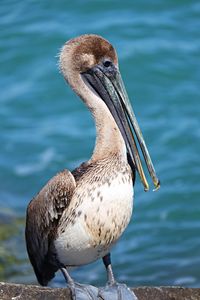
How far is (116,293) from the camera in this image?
653 cm

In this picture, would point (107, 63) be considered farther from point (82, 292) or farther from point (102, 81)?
point (82, 292)

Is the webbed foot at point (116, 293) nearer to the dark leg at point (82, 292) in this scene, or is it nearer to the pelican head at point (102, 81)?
the dark leg at point (82, 292)

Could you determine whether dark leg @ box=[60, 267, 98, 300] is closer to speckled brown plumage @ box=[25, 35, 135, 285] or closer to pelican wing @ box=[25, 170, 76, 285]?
speckled brown plumage @ box=[25, 35, 135, 285]

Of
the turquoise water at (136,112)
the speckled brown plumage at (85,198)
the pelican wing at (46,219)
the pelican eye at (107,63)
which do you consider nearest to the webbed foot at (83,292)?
the speckled brown plumage at (85,198)

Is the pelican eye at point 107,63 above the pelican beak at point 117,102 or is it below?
above

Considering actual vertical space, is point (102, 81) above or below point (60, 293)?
above

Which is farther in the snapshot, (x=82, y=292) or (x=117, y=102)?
(x=117, y=102)

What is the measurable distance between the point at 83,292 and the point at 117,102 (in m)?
1.37

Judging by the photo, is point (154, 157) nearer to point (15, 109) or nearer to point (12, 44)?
point (15, 109)

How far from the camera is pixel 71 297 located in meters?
6.32

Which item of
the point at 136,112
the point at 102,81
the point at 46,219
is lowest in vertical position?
the point at 46,219

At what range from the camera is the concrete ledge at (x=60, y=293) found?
19.8 feet

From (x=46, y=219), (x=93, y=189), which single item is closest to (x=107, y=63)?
(x=93, y=189)

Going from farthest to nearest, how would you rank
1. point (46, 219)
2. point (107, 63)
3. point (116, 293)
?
point (107, 63), point (46, 219), point (116, 293)
